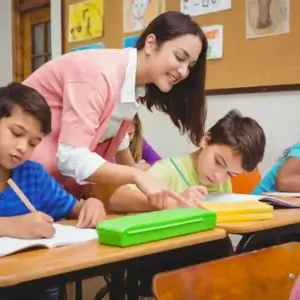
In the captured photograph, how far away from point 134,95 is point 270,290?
635mm

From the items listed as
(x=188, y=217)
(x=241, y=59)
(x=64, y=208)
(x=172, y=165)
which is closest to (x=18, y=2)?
(x=241, y=59)

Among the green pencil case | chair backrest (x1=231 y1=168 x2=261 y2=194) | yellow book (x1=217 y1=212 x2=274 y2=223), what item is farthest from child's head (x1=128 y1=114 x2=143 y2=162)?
the green pencil case

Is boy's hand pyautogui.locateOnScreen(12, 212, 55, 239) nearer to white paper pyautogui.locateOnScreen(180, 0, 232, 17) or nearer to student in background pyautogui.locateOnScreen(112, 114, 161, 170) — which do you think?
student in background pyautogui.locateOnScreen(112, 114, 161, 170)

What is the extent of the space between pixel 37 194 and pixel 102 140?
28 centimetres

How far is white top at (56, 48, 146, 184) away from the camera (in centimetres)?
141

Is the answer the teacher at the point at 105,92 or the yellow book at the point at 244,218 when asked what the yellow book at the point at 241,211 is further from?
the teacher at the point at 105,92

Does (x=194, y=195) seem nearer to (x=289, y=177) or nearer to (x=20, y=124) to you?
(x=20, y=124)

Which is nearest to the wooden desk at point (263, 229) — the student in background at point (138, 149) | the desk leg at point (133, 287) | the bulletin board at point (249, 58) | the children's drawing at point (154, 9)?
the desk leg at point (133, 287)

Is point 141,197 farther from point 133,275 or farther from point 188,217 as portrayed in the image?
point 188,217

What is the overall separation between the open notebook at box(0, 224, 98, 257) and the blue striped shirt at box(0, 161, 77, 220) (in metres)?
0.16

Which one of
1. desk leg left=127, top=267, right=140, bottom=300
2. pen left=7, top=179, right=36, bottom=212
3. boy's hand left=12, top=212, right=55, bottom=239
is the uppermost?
pen left=7, top=179, right=36, bottom=212

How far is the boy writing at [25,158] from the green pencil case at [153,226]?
0.21m

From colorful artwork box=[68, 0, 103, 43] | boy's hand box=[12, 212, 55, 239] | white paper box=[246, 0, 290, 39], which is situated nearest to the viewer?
boy's hand box=[12, 212, 55, 239]

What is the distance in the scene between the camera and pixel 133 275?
138 centimetres
